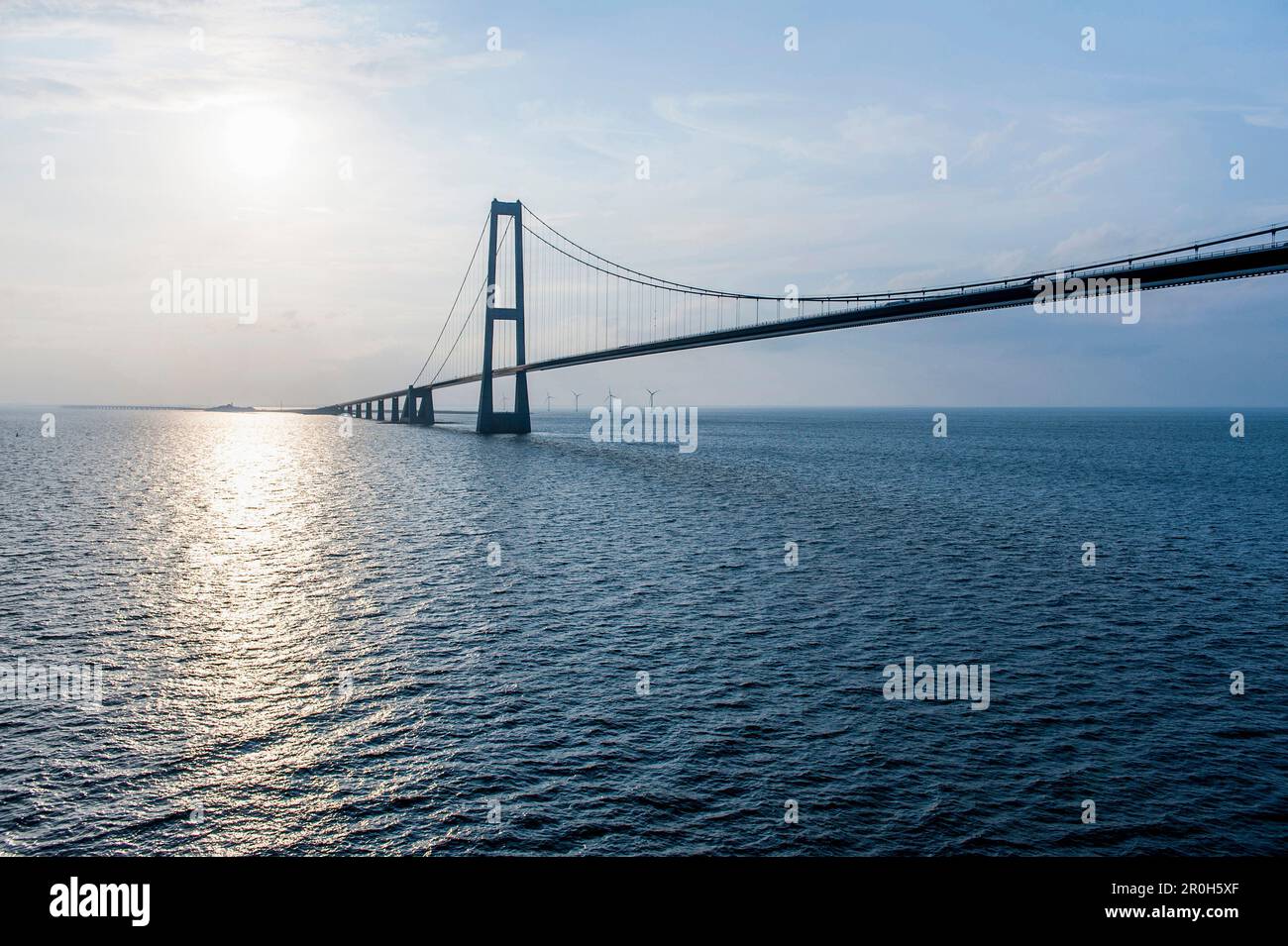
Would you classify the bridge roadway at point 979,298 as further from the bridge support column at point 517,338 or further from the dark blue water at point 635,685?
the bridge support column at point 517,338

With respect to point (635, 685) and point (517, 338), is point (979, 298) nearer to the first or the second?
point (635, 685)

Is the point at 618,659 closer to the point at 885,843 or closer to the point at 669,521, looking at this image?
the point at 885,843

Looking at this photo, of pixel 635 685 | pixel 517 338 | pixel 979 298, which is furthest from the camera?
pixel 517 338

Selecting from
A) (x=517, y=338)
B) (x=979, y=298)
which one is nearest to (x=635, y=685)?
(x=979, y=298)

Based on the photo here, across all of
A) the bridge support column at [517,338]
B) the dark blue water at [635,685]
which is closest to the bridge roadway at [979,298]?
the dark blue water at [635,685]

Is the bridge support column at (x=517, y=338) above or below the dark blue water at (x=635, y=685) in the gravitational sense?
above
